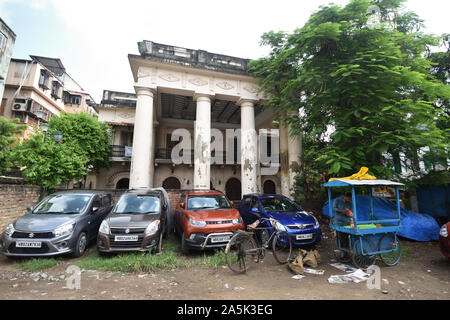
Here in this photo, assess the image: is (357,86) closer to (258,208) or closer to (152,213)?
(258,208)

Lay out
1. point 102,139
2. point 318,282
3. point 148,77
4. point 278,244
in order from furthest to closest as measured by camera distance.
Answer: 1. point 102,139
2. point 148,77
3. point 278,244
4. point 318,282

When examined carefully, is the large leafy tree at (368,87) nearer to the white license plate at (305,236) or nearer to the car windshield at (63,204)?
the white license plate at (305,236)

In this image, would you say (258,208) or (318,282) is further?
(258,208)

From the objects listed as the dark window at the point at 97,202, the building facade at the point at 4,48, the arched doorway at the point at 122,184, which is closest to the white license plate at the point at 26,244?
the dark window at the point at 97,202

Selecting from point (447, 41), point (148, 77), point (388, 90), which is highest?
point (447, 41)

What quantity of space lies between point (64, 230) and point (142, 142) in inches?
244

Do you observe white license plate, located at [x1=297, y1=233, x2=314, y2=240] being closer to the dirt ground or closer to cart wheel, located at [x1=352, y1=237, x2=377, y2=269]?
the dirt ground

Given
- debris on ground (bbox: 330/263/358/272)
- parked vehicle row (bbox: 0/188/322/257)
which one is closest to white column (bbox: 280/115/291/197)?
parked vehicle row (bbox: 0/188/322/257)

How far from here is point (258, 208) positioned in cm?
738

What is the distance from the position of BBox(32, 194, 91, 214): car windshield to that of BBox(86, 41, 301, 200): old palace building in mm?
3966

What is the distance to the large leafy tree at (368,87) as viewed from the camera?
615 centimetres

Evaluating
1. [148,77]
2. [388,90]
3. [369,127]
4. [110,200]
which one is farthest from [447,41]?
[110,200]

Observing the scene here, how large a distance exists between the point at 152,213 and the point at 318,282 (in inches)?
185
